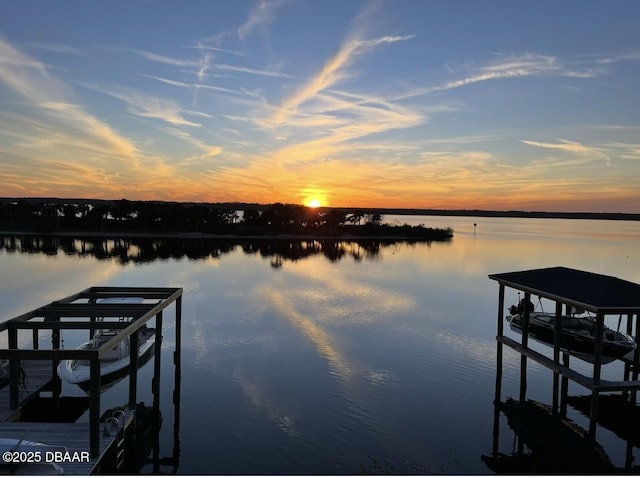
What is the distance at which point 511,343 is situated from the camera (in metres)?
19.2

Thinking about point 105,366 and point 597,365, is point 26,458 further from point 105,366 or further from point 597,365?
point 597,365

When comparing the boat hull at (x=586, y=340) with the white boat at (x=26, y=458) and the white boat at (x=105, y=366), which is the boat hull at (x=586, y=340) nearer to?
the white boat at (x=105, y=366)

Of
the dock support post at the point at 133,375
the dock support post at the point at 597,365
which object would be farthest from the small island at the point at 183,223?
the dock support post at the point at 597,365

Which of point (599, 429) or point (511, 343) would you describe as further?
point (511, 343)

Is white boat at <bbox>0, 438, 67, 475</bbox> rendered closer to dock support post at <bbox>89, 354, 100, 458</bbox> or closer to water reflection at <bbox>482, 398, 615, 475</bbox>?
dock support post at <bbox>89, 354, 100, 458</bbox>

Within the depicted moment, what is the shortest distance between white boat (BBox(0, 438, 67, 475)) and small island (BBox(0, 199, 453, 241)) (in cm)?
9688

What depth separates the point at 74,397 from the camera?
56.4ft

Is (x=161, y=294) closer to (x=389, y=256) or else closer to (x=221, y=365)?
(x=221, y=365)

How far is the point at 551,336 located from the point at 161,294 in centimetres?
1673

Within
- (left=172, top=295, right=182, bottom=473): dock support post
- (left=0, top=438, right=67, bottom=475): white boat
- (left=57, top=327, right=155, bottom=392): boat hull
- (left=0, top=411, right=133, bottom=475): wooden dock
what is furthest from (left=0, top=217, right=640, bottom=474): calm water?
(left=0, top=438, right=67, bottom=475): white boat

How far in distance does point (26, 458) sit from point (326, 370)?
43.4 ft

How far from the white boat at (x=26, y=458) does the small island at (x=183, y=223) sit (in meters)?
96.9

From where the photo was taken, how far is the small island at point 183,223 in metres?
106

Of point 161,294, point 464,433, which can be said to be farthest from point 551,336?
point 161,294
